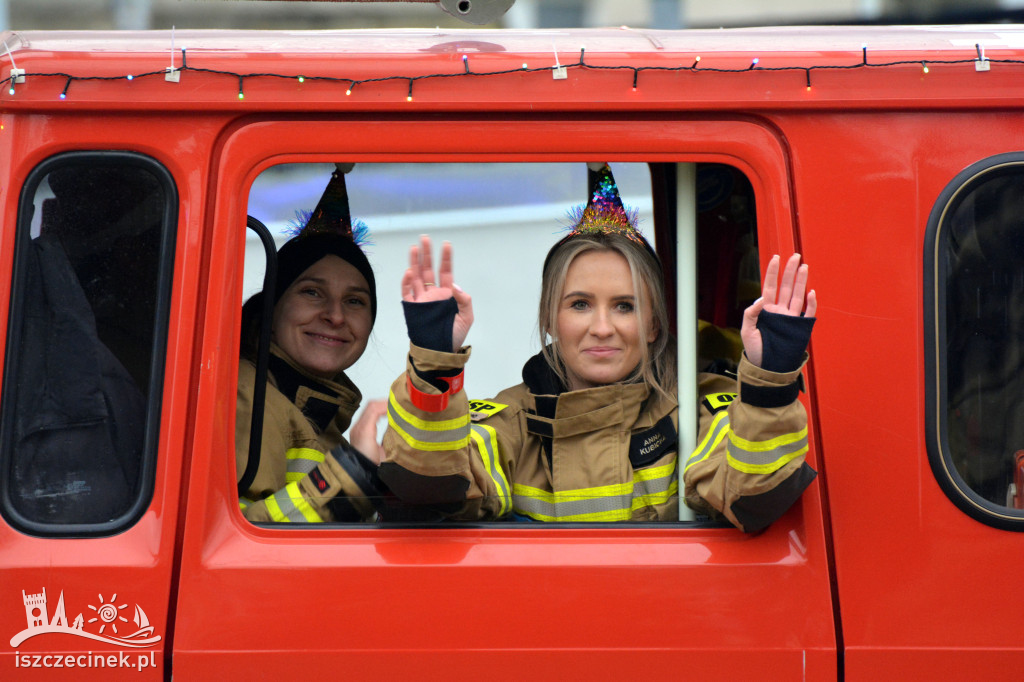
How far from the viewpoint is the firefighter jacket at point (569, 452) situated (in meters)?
1.76

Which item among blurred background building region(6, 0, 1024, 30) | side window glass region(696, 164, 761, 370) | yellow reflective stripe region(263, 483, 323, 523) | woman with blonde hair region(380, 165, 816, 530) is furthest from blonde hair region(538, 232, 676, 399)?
blurred background building region(6, 0, 1024, 30)

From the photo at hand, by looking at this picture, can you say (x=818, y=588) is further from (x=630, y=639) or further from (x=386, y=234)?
(x=386, y=234)

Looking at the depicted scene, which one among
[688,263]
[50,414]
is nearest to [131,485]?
[50,414]

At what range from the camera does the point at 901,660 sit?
175cm

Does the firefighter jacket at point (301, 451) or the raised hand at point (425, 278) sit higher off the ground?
the raised hand at point (425, 278)

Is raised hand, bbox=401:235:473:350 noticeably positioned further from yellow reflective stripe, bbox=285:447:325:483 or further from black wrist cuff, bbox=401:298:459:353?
yellow reflective stripe, bbox=285:447:325:483

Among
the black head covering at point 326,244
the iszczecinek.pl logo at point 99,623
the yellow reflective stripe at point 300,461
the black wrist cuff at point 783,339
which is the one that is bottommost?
the iszczecinek.pl logo at point 99,623

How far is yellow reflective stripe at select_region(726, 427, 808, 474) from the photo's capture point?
5.65 feet

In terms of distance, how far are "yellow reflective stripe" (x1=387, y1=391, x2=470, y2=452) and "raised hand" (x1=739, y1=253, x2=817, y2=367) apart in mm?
540

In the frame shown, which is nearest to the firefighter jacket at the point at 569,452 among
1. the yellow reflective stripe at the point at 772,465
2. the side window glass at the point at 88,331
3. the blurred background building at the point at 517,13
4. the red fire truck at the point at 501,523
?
the yellow reflective stripe at the point at 772,465

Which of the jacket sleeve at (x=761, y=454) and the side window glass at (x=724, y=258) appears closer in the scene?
the jacket sleeve at (x=761, y=454)

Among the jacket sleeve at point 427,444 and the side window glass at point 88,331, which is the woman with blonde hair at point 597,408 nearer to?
the jacket sleeve at point 427,444

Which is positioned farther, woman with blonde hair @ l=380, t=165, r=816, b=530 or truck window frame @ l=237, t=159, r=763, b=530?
truck window frame @ l=237, t=159, r=763, b=530

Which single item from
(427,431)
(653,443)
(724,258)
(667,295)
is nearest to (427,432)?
(427,431)
